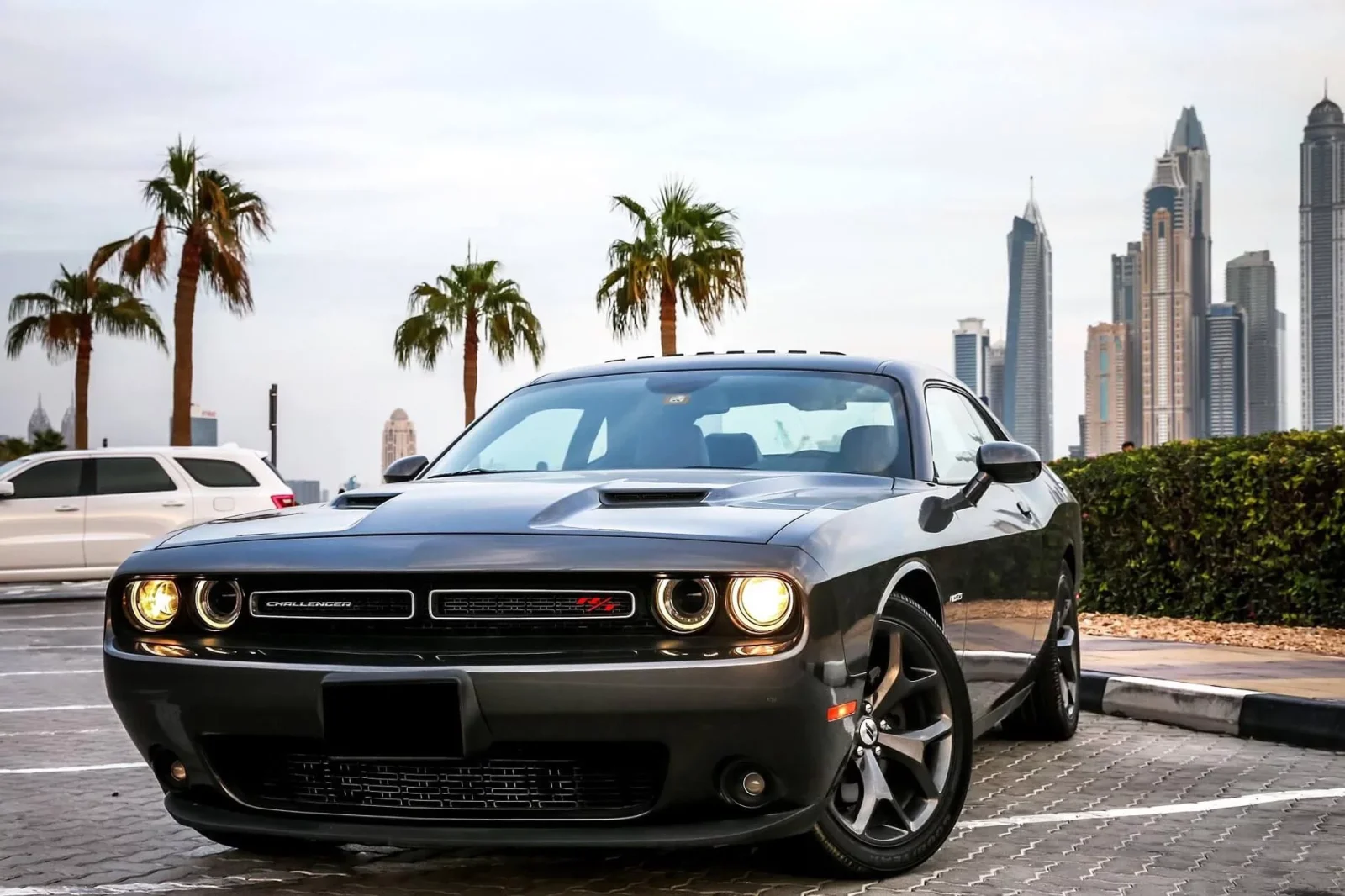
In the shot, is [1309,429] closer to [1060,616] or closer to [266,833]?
[1060,616]

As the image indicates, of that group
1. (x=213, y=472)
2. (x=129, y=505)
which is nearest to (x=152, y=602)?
(x=129, y=505)

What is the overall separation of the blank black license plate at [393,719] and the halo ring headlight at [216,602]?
0.44m

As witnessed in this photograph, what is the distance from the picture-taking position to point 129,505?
18.8m

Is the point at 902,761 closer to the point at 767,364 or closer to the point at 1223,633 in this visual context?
the point at 767,364

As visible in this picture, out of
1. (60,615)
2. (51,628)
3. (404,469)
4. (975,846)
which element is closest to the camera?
(975,846)

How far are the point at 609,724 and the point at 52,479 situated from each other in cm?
1647

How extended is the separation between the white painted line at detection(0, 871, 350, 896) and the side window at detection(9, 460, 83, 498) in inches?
596

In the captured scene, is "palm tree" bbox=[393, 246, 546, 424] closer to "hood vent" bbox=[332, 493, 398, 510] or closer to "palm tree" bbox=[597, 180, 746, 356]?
"palm tree" bbox=[597, 180, 746, 356]

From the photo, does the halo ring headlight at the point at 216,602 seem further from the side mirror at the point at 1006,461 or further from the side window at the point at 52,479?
the side window at the point at 52,479

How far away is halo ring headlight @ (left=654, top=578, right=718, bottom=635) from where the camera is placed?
12.5 ft

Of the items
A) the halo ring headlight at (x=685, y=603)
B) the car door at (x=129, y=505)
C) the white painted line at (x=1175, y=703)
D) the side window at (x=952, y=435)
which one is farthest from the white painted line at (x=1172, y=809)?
the car door at (x=129, y=505)

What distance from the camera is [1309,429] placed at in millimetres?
Answer: 12844

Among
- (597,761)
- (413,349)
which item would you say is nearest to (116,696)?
(597,761)

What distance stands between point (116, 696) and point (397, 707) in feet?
3.06
